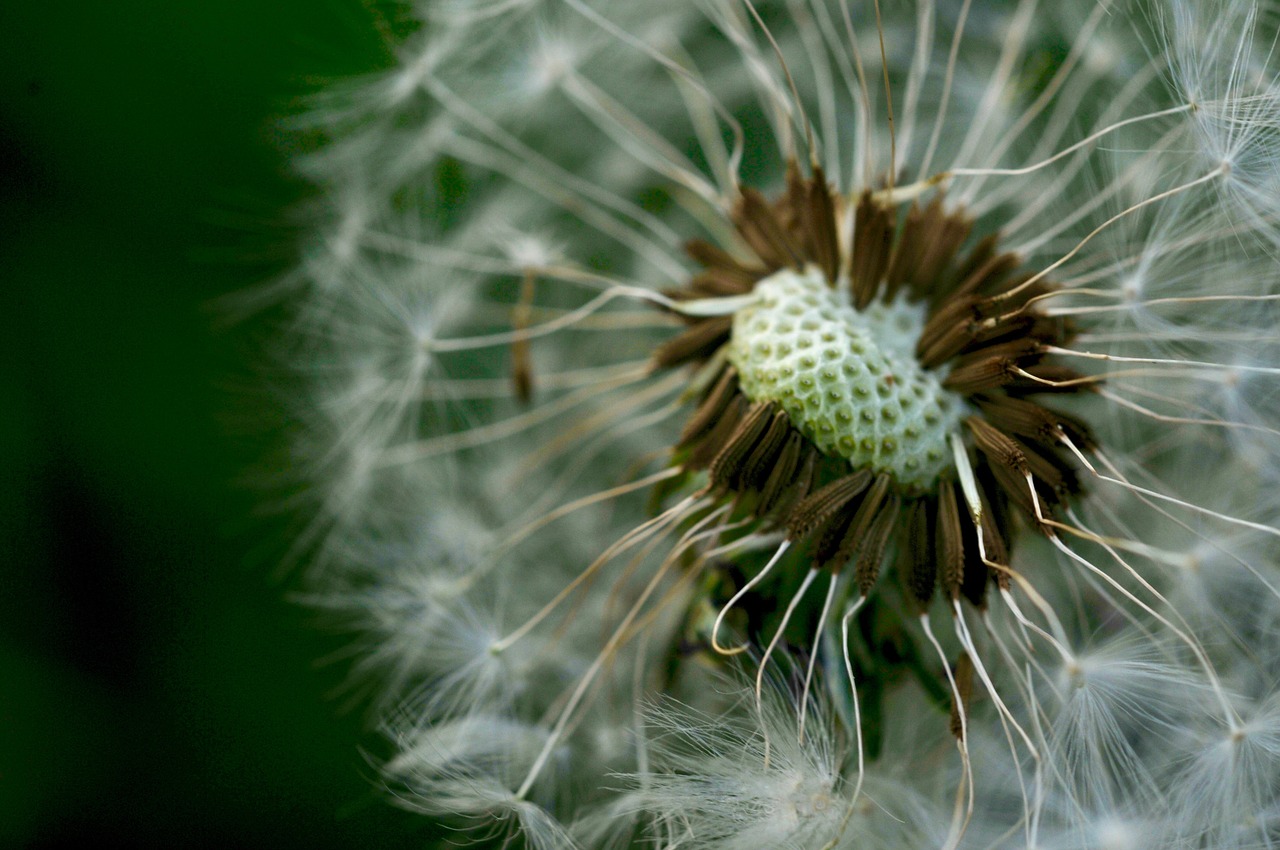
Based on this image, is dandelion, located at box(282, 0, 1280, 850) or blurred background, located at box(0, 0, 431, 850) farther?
blurred background, located at box(0, 0, 431, 850)

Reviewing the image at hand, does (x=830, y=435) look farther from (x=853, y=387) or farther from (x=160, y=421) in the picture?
Answer: (x=160, y=421)

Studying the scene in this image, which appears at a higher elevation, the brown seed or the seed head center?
the seed head center

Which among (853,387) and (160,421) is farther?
(160,421)

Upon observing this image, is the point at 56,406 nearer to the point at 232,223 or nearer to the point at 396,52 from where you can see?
the point at 232,223

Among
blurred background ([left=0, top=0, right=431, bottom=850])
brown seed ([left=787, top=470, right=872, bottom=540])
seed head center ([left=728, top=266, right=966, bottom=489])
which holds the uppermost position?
seed head center ([left=728, top=266, right=966, bottom=489])

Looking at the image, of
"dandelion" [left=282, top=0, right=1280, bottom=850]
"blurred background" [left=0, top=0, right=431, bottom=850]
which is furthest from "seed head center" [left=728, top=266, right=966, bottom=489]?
"blurred background" [left=0, top=0, right=431, bottom=850]

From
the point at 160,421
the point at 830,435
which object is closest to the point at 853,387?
the point at 830,435

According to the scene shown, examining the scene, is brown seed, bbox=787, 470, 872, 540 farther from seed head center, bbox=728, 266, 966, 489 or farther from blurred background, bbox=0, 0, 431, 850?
blurred background, bbox=0, 0, 431, 850

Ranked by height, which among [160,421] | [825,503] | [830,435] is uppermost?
[830,435]
